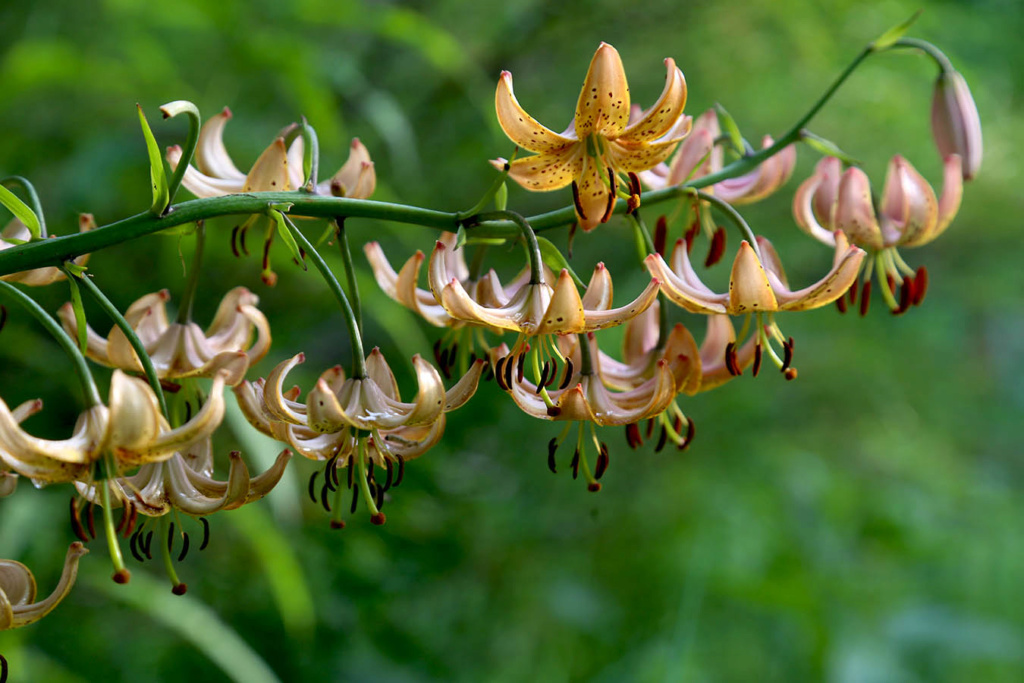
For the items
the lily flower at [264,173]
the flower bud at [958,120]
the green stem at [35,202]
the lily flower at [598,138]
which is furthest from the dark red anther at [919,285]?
the green stem at [35,202]

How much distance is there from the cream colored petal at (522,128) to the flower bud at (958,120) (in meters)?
0.42

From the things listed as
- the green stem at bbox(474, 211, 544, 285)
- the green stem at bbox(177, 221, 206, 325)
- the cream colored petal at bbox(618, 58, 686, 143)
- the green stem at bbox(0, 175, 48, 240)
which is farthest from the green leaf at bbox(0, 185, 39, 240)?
the cream colored petal at bbox(618, 58, 686, 143)

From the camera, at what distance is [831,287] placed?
0.63 meters

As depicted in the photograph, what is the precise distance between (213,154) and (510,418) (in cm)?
140

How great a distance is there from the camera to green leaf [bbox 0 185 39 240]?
Result: 512 millimetres

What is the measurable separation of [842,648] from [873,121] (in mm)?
1318

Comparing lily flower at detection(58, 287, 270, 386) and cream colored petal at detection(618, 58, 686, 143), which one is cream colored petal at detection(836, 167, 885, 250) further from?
lily flower at detection(58, 287, 270, 386)

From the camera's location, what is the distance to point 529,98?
6.60 feet

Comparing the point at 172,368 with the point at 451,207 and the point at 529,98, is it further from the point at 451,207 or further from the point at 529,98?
the point at 529,98

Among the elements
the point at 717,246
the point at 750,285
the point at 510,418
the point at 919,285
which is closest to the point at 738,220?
the point at 750,285

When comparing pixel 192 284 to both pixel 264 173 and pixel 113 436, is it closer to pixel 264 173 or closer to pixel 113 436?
pixel 264 173

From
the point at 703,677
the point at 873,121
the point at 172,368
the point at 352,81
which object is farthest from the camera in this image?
the point at 873,121

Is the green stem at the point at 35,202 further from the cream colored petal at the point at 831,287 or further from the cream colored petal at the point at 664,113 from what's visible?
the cream colored petal at the point at 831,287

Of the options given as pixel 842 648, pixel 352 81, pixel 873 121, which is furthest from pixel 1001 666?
pixel 352 81
